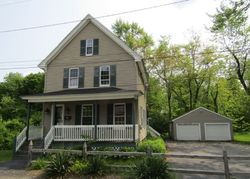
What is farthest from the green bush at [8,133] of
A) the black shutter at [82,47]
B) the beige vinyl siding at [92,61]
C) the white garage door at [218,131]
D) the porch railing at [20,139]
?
the white garage door at [218,131]

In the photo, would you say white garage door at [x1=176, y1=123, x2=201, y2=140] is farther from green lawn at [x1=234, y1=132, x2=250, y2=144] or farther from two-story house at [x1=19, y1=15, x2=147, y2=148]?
two-story house at [x1=19, y1=15, x2=147, y2=148]

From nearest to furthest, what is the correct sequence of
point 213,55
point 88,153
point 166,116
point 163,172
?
point 163,172 → point 88,153 → point 213,55 → point 166,116

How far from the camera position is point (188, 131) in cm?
2967

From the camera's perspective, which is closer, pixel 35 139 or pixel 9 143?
pixel 35 139

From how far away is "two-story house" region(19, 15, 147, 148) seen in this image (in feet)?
52.0

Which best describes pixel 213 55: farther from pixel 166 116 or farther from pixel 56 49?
pixel 56 49

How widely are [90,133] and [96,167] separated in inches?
227

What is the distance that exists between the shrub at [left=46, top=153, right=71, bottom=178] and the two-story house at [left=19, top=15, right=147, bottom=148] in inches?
181

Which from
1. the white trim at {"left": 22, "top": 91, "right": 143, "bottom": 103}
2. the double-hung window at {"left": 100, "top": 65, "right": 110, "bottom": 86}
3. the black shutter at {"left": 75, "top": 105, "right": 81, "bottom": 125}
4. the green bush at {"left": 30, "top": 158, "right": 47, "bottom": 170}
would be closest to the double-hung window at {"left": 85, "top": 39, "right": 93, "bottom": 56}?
the double-hung window at {"left": 100, "top": 65, "right": 110, "bottom": 86}

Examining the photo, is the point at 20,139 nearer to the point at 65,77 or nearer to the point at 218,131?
the point at 65,77

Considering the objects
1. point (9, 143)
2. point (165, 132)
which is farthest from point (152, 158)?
point (165, 132)

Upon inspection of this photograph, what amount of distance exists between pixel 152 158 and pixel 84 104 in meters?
9.83

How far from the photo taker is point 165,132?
116ft

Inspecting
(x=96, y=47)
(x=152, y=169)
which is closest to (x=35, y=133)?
(x=96, y=47)
